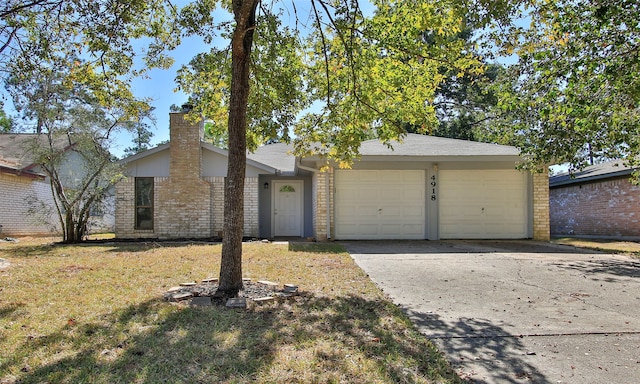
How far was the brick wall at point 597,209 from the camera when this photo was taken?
569 inches

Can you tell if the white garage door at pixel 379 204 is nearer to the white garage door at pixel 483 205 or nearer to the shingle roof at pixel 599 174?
the white garage door at pixel 483 205

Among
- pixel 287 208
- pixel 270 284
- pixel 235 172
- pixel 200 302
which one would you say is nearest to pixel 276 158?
pixel 287 208

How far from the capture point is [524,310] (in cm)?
441

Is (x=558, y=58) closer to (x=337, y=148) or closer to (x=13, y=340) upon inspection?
(x=337, y=148)

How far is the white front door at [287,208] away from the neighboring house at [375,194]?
1321 millimetres

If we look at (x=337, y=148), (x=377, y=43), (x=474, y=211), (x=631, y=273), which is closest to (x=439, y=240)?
(x=474, y=211)

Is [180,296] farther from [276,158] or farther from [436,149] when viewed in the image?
[276,158]

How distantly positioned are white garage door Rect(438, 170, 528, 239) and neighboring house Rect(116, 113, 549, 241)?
3 centimetres

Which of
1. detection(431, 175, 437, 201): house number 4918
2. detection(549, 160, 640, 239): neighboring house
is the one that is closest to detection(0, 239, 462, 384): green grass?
detection(431, 175, 437, 201): house number 4918

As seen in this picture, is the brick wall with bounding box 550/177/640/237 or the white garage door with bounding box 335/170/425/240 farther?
the brick wall with bounding box 550/177/640/237

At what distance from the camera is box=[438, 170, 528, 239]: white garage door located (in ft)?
39.9

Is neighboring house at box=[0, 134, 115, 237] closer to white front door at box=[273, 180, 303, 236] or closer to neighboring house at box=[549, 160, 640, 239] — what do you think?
white front door at box=[273, 180, 303, 236]

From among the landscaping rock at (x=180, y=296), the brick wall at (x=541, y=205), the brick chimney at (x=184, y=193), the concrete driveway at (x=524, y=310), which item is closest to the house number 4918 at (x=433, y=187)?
the brick wall at (x=541, y=205)

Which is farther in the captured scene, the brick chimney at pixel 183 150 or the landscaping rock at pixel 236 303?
the brick chimney at pixel 183 150
